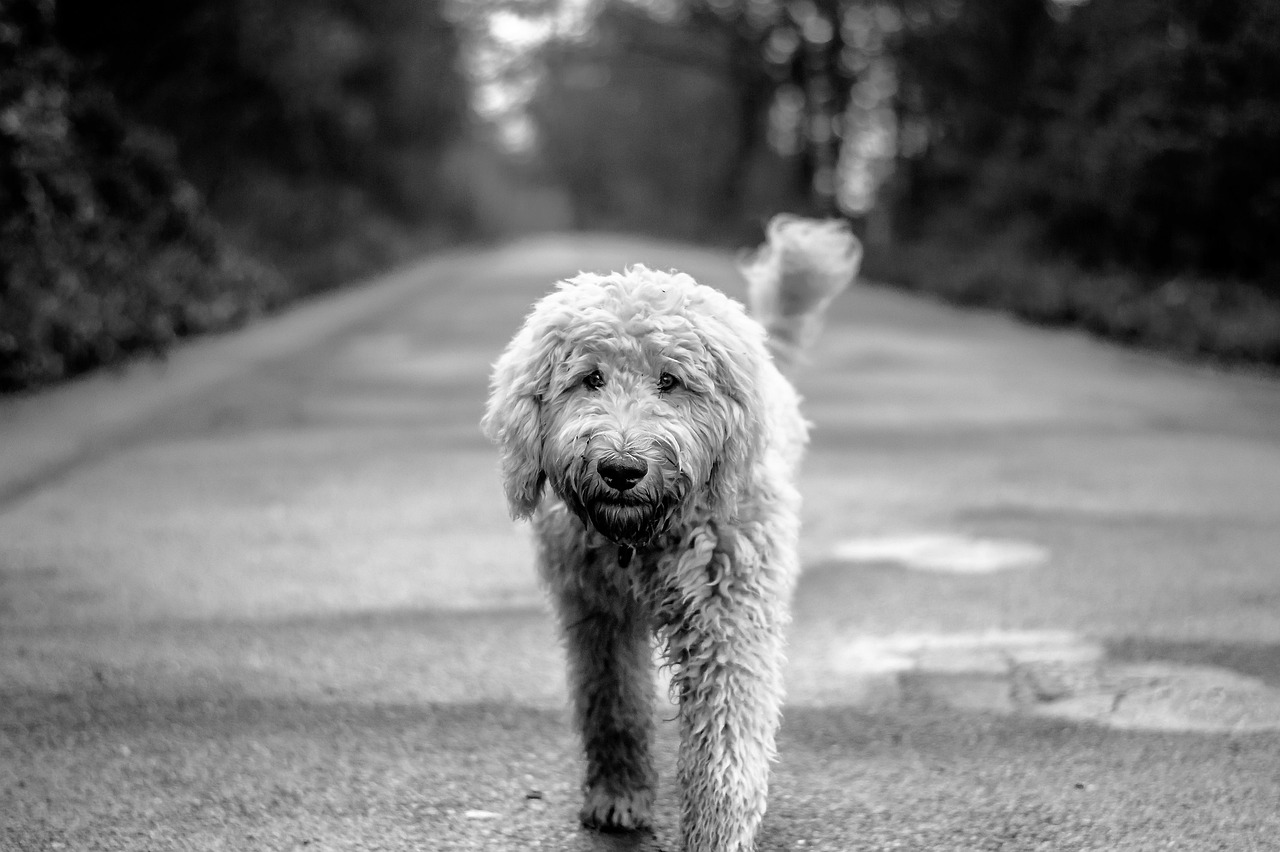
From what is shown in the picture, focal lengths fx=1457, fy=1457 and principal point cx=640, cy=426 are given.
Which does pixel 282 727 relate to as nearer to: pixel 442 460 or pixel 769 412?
pixel 769 412

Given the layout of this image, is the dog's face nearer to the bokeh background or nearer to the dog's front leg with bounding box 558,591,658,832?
the dog's front leg with bounding box 558,591,658,832

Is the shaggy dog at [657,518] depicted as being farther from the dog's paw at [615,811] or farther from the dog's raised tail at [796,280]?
the dog's raised tail at [796,280]

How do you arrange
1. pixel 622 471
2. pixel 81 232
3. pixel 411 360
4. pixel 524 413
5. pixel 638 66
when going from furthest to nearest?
pixel 638 66, pixel 411 360, pixel 81 232, pixel 524 413, pixel 622 471

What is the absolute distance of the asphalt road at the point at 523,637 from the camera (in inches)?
146

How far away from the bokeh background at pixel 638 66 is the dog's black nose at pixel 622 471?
7792 mm

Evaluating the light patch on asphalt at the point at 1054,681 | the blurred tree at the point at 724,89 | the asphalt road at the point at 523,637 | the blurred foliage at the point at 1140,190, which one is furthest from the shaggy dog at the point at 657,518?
the blurred tree at the point at 724,89

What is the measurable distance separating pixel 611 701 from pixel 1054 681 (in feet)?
5.69

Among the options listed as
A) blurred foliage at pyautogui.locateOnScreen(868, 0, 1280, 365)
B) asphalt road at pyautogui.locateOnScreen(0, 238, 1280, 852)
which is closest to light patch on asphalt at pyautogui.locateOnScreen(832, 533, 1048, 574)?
asphalt road at pyautogui.locateOnScreen(0, 238, 1280, 852)

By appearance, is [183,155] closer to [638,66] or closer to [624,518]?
[624,518]

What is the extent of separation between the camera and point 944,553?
6.42 m

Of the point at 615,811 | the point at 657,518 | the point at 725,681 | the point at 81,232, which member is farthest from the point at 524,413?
the point at 81,232

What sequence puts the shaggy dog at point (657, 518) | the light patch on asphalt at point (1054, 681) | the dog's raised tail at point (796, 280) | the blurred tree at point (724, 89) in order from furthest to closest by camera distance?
the blurred tree at point (724, 89) < the dog's raised tail at point (796, 280) < the light patch on asphalt at point (1054, 681) < the shaggy dog at point (657, 518)

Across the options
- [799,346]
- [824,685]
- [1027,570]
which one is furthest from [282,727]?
[1027,570]

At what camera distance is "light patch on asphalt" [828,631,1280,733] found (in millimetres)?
4375
